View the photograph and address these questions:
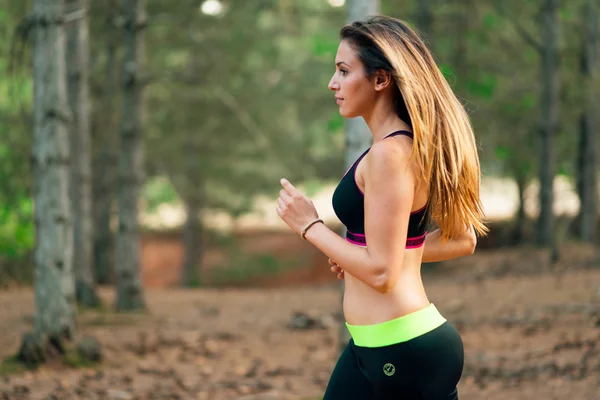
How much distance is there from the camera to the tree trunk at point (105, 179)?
55.6ft

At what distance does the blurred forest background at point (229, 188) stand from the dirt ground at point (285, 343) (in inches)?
1.7

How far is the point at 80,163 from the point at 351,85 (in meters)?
10.1

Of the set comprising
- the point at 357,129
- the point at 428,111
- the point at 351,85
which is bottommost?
the point at 428,111

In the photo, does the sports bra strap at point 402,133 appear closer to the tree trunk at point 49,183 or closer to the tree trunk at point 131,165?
the tree trunk at point 49,183

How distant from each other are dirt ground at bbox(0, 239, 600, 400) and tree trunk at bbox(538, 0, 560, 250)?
2.05m

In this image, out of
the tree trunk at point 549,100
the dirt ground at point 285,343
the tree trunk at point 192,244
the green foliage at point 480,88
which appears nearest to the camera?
the dirt ground at point 285,343

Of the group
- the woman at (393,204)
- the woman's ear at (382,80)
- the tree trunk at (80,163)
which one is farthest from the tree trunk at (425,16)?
the woman's ear at (382,80)

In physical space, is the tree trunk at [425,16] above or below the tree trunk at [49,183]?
above

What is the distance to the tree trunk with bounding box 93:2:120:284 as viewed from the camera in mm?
16953

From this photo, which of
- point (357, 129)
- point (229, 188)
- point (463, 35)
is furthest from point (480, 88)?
point (357, 129)

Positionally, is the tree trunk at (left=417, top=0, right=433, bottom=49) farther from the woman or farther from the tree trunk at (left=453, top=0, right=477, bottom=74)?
the woman

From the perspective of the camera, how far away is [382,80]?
2.83m

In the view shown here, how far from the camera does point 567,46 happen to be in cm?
1997

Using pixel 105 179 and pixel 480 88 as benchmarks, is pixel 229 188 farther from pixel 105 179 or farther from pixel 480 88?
pixel 480 88
